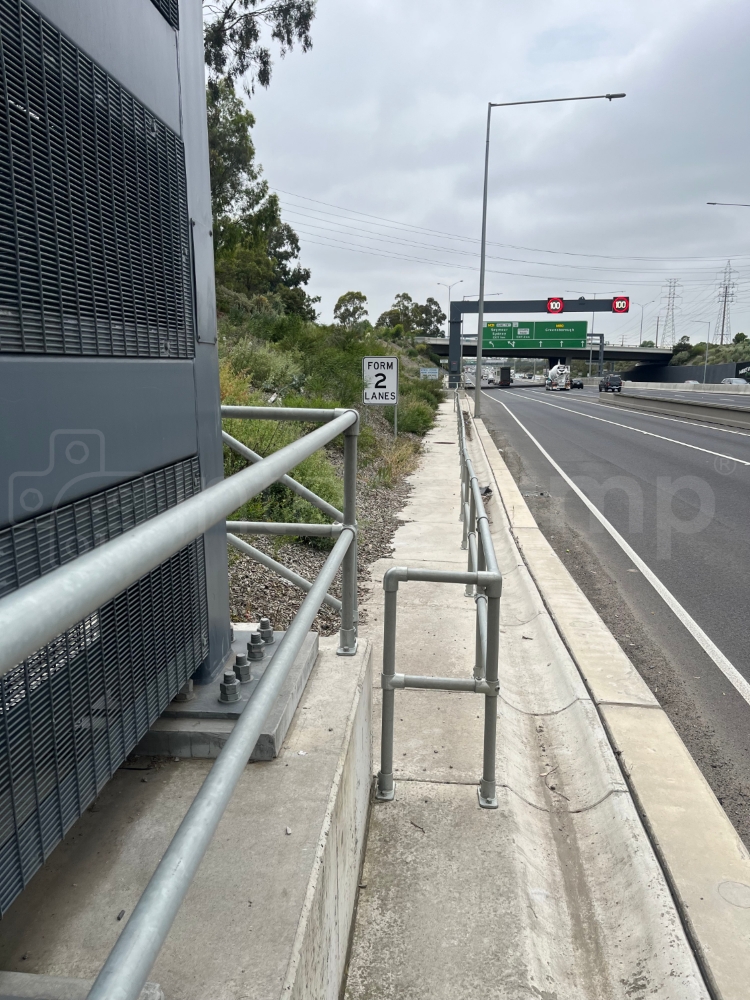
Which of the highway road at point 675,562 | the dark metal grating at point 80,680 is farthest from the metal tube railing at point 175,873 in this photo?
the highway road at point 675,562

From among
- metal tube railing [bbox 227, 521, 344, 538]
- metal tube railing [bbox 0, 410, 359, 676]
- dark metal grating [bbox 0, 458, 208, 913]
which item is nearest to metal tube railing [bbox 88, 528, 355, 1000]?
metal tube railing [bbox 0, 410, 359, 676]

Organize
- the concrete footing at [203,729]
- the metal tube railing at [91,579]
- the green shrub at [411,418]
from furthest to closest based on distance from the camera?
the green shrub at [411,418]
the concrete footing at [203,729]
the metal tube railing at [91,579]

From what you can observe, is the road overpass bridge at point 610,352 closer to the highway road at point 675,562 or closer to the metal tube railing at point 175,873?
the highway road at point 675,562

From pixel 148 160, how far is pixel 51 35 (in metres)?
0.52

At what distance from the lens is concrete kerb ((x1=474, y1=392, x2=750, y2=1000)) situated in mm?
2508

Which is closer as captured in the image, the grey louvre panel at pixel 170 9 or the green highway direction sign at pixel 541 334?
the grey louvre panel at pixel 170 9

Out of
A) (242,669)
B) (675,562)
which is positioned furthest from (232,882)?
(675,562)

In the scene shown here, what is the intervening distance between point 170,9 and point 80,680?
1984mm

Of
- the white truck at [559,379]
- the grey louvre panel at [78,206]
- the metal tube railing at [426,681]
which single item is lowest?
the white truck at [559,379]

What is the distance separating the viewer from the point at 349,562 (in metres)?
3.06

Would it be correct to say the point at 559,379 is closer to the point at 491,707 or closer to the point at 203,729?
the point at 491,707

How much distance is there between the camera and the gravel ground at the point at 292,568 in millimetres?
5523

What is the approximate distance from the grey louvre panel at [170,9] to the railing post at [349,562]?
148cm

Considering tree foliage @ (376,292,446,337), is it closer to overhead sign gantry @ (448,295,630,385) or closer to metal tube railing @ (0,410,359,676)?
overhead sign gantry @ (448,295,630,385)
